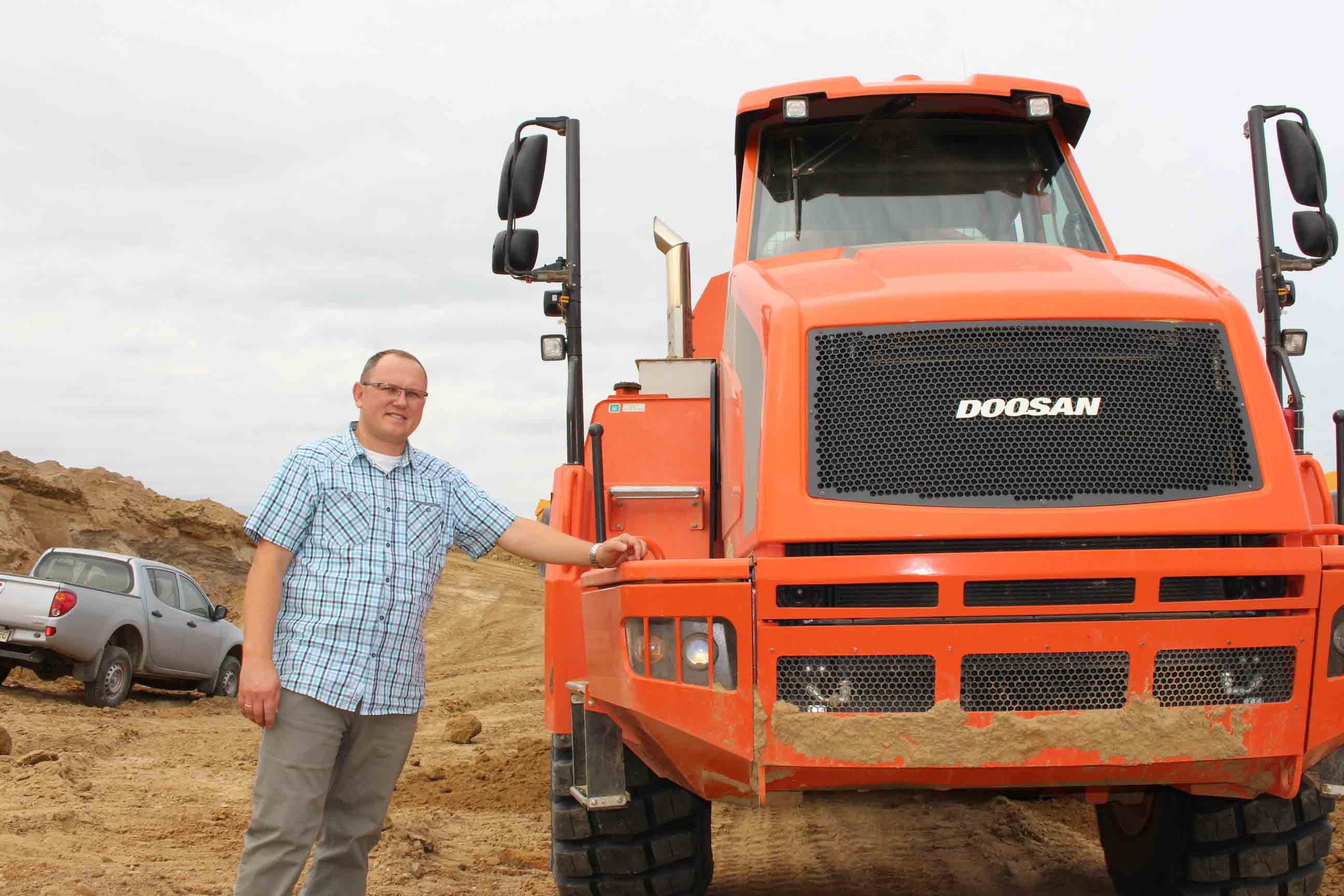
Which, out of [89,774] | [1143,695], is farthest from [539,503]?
[89,774]

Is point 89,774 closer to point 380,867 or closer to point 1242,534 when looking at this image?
point 380,867

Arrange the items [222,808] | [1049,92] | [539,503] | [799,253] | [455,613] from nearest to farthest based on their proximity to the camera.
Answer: [799,253]
[1049,92]
[539,503]
[222,808]
[455,613]

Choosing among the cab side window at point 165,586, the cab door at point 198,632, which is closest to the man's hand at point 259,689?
the cab side window at point 165,586

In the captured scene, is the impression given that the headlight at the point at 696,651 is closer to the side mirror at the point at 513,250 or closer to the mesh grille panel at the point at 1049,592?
the mesh grille panel at the point at 1049,592

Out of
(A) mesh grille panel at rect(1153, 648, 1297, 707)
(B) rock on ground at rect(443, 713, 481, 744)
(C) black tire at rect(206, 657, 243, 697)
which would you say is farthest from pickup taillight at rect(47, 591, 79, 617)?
(A) mesh grille panel at rect(1153, 648, 1297, 707)

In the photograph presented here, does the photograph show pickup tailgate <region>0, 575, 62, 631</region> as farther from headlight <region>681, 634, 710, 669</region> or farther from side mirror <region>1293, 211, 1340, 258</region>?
side mirror <region>1293, 211, 1340, 258</region>

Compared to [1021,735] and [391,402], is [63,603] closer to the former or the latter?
[391,402]

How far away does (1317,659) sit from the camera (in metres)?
3.84

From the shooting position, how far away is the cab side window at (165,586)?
52.4ft

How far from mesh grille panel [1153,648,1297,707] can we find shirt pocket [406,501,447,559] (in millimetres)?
2301

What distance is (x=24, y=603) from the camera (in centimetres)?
1397

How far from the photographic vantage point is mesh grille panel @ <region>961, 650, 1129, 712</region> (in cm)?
379

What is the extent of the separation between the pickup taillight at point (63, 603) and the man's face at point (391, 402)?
35.7 ft

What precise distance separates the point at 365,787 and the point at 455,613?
76.1 ft
